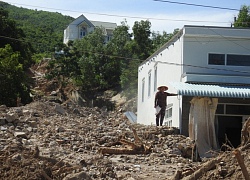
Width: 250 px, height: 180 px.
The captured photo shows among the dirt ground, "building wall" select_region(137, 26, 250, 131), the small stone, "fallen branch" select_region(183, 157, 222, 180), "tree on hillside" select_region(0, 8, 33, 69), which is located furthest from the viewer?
"tree on hillside" select_region(0, 8, 33, 69)

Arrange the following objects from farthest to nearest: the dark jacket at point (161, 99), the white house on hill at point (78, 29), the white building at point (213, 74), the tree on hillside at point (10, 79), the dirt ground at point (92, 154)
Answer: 1. the white house on hill at point (78, 29)
2. the tree on hillside at point (10, 79)
3. the dark jacket at point (161, 99)
4. the white building at point (213, 74)
5. the dirt ground at point (92, 154)

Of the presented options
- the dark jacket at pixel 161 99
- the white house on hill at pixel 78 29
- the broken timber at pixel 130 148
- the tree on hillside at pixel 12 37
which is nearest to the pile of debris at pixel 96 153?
the broken timber at pixel 130 148

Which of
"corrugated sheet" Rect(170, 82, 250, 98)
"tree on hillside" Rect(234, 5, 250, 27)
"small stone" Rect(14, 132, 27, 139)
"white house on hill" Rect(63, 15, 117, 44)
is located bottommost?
"small stone" Rect(14, 132, 27, 139)

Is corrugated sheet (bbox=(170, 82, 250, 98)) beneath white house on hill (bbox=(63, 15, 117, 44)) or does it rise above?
beneath

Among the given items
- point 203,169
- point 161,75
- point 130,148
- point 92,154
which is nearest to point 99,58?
point 161,75

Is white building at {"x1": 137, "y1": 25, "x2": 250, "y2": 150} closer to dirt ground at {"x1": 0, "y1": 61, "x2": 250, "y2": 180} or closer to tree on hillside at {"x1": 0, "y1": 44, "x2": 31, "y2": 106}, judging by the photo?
dirt ground at {"x1": 0, "y1": 61, "x2": 250, "y2": 180}

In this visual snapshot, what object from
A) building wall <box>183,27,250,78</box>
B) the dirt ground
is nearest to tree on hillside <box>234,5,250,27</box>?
building wall <box>183,27,250,78</box>

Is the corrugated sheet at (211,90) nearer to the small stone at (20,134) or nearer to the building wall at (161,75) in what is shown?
the building wall at (161,75)

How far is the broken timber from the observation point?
16.8 meters

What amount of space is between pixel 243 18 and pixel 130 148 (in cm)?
2768

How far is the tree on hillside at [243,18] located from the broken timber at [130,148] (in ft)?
86.2

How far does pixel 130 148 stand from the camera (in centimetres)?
1714

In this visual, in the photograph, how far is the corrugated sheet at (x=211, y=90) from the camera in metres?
18.9

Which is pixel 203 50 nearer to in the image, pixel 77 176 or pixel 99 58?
pixel 77 176
